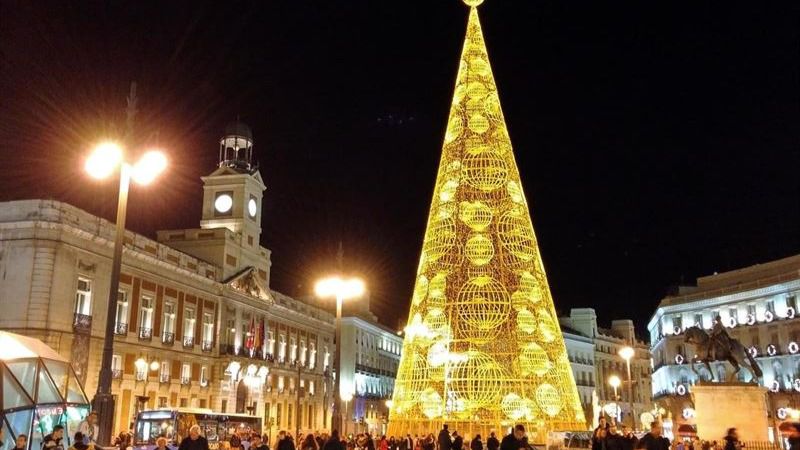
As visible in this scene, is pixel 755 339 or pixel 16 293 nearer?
pixel 16 293

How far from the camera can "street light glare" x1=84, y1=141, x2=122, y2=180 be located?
15.0 m

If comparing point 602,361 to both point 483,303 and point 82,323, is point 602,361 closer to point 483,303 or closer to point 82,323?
point 82,323

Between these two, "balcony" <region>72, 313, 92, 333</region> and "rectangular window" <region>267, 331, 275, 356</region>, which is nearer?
"balcony" <region>72, 313, 92, 333</region>

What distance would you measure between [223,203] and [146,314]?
1806cm

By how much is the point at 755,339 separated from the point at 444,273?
55.8 meters

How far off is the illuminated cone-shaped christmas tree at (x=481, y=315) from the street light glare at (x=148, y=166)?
1182cm

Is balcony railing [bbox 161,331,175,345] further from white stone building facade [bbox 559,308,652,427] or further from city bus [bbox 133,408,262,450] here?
white stone building facade [bbox 559,308,652,427]

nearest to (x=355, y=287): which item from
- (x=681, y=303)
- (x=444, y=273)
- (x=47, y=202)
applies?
(x=444, y=273)

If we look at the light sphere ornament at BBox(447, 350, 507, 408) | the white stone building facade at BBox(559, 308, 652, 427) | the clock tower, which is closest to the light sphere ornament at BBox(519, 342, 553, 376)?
the light sphere ornament at BBox(447, 350, 507, 408)

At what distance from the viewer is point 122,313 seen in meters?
42.0

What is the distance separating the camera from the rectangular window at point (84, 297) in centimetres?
3809

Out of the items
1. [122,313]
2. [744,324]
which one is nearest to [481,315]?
[122,313]

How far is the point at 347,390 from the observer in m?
77.7

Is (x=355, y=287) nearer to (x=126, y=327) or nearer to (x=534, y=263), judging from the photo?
(x=534, y=263)
